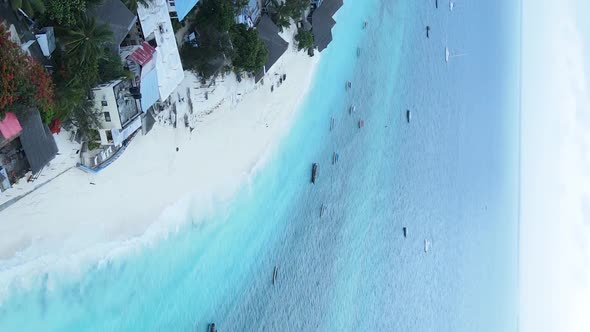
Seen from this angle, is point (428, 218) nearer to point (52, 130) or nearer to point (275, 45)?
point (275, 45)

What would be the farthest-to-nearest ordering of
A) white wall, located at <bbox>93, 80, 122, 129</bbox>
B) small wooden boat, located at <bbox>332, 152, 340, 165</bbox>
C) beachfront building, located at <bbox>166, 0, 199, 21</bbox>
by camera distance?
small wooden boat, located at <bbox>332, 152, 340, 165</bbox>, beachfront building, located at <bbox>166, 0, 199, 21</bbox>, white wall, located at <bbox>93, 80, 122, 129</bbox>

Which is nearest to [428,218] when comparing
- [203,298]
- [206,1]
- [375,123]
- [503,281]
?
[375,123]

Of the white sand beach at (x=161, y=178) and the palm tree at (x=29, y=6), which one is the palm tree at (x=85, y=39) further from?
the white sand beach at (x=161, y=178)

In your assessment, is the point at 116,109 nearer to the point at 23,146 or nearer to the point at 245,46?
the point at 23,146

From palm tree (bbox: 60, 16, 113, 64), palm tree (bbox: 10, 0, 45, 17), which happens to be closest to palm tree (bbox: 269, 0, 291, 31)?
palm tree (bbox: 60, 16, 113, 64)

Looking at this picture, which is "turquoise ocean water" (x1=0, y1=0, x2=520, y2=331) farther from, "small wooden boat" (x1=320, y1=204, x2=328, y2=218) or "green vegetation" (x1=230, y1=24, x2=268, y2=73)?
"green vegetation" (x1=230, y1=24, x2=268, y2=73)

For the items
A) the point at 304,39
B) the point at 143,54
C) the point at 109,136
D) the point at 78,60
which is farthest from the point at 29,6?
the point at 304,39

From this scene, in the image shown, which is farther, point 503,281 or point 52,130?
point 503,281
